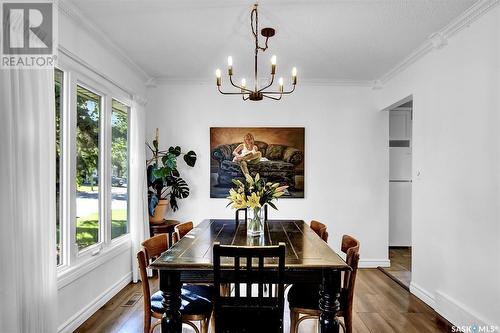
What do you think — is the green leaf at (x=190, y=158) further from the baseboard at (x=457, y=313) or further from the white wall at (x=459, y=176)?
the baseboard at (x=457, y=313)

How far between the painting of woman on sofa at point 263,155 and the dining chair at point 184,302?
8.07 ft

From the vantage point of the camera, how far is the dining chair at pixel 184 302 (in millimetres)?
2172

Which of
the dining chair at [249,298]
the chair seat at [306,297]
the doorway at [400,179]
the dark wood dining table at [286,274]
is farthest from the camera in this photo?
the doorway at [400,179]

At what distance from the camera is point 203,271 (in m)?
1.99

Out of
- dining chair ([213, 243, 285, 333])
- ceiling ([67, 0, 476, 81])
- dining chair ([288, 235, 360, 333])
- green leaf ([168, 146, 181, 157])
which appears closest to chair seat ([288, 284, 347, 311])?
dining chair ([288, 235, 360, 333])

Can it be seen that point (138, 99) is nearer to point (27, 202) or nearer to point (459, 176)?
point (27, 202)

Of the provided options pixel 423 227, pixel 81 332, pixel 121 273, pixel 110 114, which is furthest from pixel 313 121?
pixel 81 332

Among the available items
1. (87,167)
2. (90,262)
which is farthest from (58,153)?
(90,262)

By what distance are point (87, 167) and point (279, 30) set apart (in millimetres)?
2372

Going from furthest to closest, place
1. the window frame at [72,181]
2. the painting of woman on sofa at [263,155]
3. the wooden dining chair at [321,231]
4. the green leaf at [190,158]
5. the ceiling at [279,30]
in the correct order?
the painting of woman on sofa at [263,155], the green leaf at [190,158], the wooden dining chair at [321,231], the window frame at [72,181], the ceiling at [279,30]

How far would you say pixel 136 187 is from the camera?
13.6ft

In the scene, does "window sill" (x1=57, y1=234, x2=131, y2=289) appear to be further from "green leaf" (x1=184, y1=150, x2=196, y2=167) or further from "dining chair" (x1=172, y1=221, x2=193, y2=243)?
"green leaf" (x1=184, y1=150, x2=196, y2=167)

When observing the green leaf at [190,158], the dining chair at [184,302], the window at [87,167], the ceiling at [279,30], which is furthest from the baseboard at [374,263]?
the window at [87,167]

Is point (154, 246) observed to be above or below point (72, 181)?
below
